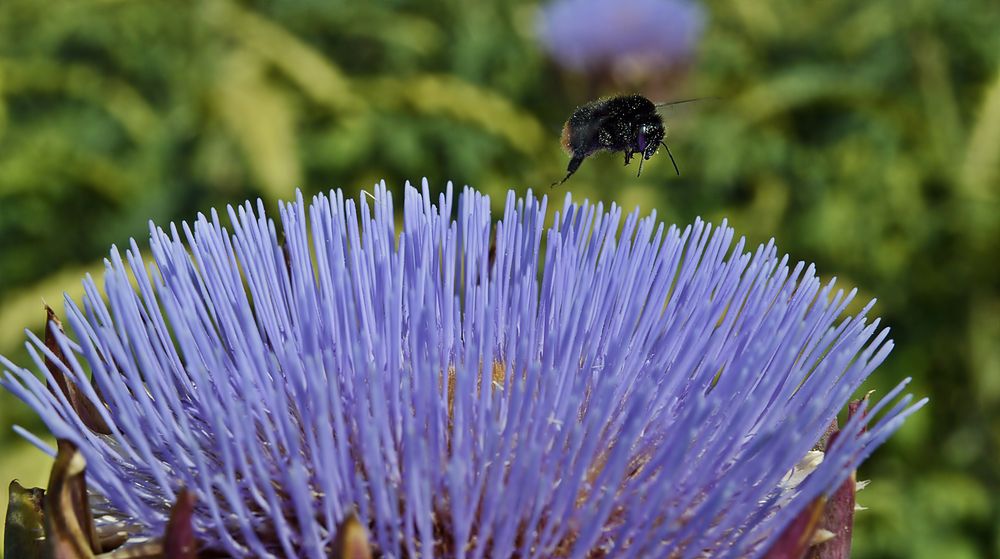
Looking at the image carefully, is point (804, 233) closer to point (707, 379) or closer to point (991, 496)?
point (991, 496)

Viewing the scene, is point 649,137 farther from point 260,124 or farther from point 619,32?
point 619,32

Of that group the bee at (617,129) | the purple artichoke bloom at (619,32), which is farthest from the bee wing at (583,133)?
the purple artichoke bloom at (619,32)

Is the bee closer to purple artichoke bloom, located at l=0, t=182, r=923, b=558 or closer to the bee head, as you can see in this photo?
the bee head

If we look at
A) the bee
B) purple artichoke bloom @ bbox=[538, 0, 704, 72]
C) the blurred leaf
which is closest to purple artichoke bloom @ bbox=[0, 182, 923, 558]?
the bee

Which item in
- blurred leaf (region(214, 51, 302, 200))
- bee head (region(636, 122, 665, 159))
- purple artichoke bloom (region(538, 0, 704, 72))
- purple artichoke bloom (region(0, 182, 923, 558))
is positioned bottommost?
purple artichoke bloom (region(0, 182, 923, 558))

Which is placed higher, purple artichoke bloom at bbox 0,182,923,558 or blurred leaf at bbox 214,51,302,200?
→ blurred leaf at bbox 214,51,302,200

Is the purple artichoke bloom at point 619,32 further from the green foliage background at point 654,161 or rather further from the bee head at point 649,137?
the bee head at point 649,137

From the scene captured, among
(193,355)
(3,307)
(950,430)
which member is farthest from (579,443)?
(950,430)

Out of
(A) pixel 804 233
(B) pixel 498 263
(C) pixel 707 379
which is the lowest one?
(C) pixel 707 379
